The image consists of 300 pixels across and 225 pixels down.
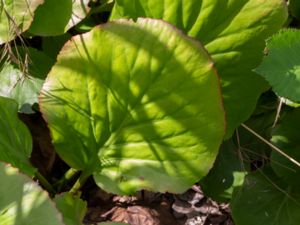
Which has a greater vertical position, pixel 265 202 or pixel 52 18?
pixel 52 18

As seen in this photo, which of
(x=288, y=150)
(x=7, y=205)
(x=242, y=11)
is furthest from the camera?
(x=288, y=150)

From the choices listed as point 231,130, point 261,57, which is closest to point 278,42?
point 261,57

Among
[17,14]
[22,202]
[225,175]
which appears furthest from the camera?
[225,175]

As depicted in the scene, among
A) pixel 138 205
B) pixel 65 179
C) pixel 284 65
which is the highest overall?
pixel 284 65

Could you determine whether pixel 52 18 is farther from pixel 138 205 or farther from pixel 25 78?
pixel 138 205

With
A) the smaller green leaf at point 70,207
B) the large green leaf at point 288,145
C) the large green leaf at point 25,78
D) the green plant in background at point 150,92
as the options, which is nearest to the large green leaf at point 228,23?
the green plant in background at point 150,92

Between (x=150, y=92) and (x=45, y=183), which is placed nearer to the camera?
(x=150, y=92)

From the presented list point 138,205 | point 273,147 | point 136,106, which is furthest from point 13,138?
point 273,147

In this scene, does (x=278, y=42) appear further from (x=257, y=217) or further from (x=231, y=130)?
(x=257, y=217)
